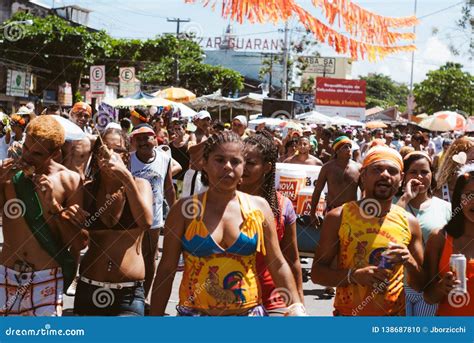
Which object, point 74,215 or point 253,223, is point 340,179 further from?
point 253,223

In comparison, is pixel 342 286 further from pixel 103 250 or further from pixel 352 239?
pixel 103 250

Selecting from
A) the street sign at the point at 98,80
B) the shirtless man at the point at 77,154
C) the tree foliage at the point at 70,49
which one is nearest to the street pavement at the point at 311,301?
the shirtless man at the point at 77,154

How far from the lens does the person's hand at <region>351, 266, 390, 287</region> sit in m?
3.78

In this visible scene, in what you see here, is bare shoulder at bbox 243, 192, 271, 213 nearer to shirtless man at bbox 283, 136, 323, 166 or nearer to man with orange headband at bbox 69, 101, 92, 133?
man with orange headband at bbox 69, 101, 92, 133

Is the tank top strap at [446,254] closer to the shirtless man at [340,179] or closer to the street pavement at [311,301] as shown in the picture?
the street pavement at [311,301]

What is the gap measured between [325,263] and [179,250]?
0.76m

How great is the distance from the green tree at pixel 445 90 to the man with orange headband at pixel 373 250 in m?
74.7

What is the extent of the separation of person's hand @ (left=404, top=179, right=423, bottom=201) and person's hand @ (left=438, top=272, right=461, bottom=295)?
955mm

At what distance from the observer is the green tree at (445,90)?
253 feet

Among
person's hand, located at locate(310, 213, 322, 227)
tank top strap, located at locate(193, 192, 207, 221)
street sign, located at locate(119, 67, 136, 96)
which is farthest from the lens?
street sign, located at locate(119, 67, 136, 96)

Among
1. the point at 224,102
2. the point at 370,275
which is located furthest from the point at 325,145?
the point at 224,102

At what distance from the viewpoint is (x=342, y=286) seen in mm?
3963

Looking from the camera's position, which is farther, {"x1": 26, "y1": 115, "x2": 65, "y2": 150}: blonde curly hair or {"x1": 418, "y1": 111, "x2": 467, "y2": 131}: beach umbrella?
{"x1": 418, "y1": 111, "x2": 467, "y2": 131}: beach umbrella

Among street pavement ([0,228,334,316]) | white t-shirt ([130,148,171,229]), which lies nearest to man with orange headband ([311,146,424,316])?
white t-shirt ([130,148,171,229])
